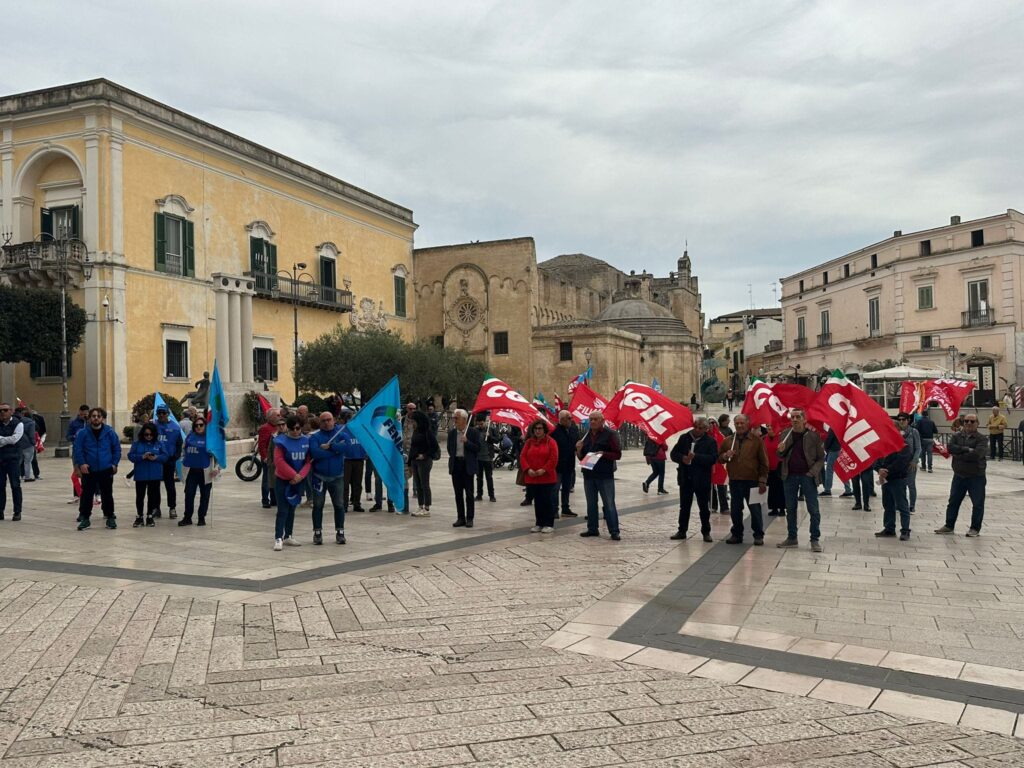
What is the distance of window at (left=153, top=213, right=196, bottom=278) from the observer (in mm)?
31164

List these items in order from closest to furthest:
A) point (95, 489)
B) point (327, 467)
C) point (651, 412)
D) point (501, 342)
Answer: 1. point (327, 467)
2. point (95, 489)
3. point (651, 412)
4. point (501, 342)

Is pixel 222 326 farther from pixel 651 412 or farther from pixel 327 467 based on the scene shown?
pixel 327 467

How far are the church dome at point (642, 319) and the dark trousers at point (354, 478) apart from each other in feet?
152

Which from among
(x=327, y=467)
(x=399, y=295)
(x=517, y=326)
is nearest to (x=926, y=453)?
(x=327, y=467)

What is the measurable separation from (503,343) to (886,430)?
144 feet

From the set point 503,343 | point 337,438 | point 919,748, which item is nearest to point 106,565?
point 337,438

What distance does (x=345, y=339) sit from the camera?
35.3m

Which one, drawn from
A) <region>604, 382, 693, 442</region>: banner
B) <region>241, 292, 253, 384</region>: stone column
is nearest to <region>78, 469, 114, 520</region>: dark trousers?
<region>604, 382, 693, 442</region>: banner

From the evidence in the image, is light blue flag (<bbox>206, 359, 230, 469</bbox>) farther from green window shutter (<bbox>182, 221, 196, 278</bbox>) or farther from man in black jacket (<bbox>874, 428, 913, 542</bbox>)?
green window shutter (<bbox>182, 221, 196, 278</bbox>)

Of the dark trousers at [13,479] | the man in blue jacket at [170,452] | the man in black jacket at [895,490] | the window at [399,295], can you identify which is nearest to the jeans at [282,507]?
the man in blue jacket at [170,452]

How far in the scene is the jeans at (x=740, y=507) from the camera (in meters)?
10.3

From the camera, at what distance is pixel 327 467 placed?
33.1 ft

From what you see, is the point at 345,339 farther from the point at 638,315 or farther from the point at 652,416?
the point at 638,315

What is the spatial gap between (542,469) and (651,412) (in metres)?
2.80
